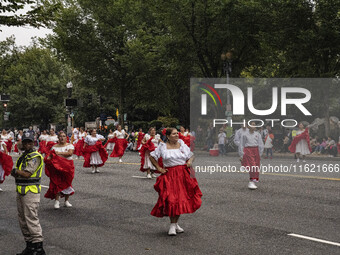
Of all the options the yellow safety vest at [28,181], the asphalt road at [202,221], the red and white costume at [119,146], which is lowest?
the asphalt road at [202,221]

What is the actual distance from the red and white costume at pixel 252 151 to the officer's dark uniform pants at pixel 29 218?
26.5ft

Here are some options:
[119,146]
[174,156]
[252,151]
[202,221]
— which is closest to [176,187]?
[174,156]

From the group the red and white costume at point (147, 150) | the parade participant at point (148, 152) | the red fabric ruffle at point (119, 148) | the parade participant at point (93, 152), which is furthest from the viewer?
the red fabric ruffle at point (119, 148)

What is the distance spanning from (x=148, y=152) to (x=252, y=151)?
5042mm

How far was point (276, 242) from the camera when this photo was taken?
7.66 metres

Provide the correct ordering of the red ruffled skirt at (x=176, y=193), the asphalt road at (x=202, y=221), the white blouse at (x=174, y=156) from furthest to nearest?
1. the white blouse at (x=174, y=156)
2. the red ruffled skirt at (x=176, y=193)
3. the asphalt road at (x=202, y=221)

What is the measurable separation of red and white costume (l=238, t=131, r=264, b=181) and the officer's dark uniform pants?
8.09 m

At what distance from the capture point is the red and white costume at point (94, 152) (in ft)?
65.5

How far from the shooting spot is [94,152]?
20172 millimetres

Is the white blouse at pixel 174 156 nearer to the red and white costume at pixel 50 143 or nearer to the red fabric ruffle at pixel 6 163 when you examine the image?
the red and white costume at pixel 50 143

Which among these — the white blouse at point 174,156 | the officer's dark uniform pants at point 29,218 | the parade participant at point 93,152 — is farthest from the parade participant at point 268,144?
the officer's dark uniform pants at point 29,218

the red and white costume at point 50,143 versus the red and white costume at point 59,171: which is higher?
the red and white costume at point 50,143

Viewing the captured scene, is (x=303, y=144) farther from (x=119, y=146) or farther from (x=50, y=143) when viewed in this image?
(x=50, y=143)

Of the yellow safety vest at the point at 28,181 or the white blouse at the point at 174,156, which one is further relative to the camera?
the white blouse at the point at 174,156
